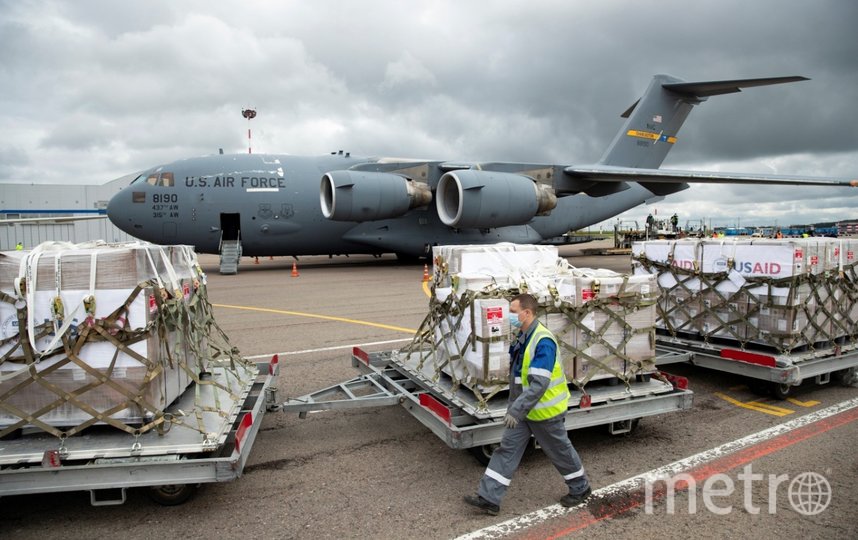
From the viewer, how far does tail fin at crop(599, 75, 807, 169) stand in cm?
2117

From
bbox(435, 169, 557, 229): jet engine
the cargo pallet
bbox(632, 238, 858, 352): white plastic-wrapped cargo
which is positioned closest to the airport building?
bbox(435, 169, 557, 229): jet engine

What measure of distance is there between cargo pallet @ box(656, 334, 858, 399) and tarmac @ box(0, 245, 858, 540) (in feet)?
0.59

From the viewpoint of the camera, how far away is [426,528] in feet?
11.5

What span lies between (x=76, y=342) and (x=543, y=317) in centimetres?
346

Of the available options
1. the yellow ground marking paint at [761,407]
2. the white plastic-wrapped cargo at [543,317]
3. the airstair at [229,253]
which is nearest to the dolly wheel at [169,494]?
the white plastic-wrapped cargo at [543,317]

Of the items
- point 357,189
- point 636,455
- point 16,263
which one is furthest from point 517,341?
point 357,189

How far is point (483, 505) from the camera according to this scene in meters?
3.70

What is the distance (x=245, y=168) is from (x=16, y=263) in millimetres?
15091

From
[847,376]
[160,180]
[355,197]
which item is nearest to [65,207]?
[160,180]

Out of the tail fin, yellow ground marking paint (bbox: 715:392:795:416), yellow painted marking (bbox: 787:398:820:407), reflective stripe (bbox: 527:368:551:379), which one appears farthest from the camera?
the tail fin

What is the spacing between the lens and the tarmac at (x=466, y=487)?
3537 millimetres

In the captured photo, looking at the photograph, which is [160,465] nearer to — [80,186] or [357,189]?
[357,189]

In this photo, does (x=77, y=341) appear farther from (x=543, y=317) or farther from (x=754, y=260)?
(x=754, y=260)

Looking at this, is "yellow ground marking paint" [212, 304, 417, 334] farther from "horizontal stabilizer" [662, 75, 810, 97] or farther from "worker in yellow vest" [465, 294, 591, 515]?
"horizontal stabilizer" [662, 75, 810, 97]
